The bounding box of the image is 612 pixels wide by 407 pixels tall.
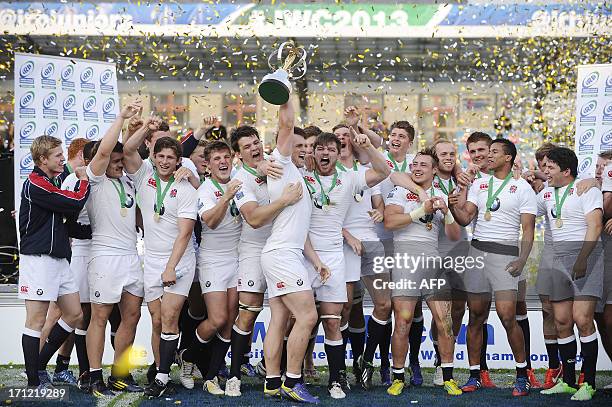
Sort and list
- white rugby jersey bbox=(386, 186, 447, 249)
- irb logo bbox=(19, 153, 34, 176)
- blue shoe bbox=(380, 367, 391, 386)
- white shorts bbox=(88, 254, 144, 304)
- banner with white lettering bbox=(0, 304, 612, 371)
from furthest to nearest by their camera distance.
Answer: irb logo bbox=(19, 153, 34, 176) → banner with white lettering bbox=(0, 304, 612, 371) → blue shoe bbox=(380, 367, 391, 386) → white rugby jersey bbox=(386, 186, 447, 249) → white shorts bbox=(88, 254, 144, 304)

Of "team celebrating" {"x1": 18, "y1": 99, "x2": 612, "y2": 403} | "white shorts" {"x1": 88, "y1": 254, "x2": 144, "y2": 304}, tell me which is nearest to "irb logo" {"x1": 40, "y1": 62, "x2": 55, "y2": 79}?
"team celebrating" {"x1": 18, "y1": 99, "x2": 612, "y2": 403}

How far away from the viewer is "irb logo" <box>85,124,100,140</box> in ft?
27.3

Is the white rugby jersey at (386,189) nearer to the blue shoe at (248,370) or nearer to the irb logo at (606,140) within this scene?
the blue shoe at (248,370)

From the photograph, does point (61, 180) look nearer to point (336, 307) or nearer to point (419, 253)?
point (336, 307)

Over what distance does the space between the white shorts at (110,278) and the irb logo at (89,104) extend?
9.81 ft

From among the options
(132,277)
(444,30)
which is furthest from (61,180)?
(444,30)

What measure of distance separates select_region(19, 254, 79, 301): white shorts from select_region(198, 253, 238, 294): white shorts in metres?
1.00

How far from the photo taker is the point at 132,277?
577 centimetres

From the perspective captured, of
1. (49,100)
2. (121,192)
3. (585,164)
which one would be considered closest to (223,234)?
(121,192)

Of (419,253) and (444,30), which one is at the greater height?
(444,30)

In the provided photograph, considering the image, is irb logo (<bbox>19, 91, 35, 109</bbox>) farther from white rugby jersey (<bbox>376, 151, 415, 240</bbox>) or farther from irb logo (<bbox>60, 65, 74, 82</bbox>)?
white rugby jersey (<bbox>376, 151, 415, 240</bbox>)

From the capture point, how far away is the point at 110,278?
5.70 metres

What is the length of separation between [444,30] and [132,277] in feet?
33.5

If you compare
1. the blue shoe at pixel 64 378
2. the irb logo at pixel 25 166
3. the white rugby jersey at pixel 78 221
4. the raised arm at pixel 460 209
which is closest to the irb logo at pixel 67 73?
the irb logo at pixel 25 166
